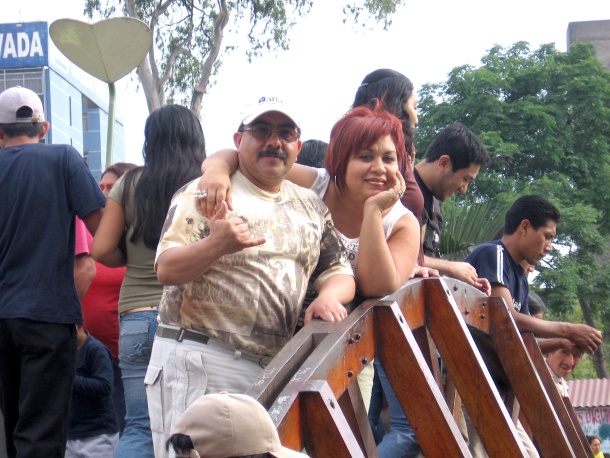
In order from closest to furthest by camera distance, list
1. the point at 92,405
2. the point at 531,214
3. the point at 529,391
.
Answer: the point at 529,391, the point at 92,405, the point at 531,214

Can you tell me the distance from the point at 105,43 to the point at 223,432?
456 cm

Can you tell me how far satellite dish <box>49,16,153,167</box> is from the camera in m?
5.91

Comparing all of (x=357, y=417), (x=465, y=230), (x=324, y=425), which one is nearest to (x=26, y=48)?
(x=465, y=230)

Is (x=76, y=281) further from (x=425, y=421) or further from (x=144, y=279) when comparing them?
(x=425, y=421)

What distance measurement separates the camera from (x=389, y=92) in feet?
13.2

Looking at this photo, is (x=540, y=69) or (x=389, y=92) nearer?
(x=389, y=92)

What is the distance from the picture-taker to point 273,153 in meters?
3.09

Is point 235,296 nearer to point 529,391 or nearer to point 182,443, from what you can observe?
point 182,443

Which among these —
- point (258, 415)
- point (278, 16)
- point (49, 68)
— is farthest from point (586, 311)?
point (49, 68)

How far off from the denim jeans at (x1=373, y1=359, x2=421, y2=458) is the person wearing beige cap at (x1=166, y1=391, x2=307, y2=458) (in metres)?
1.95

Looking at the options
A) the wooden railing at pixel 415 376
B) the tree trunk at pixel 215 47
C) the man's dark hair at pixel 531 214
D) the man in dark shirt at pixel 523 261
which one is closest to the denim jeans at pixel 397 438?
the wooden railing at pixel 415 376

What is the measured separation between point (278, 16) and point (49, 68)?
31294mm

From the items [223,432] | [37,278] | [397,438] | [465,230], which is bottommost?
[465,230]

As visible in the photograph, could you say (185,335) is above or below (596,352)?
above
